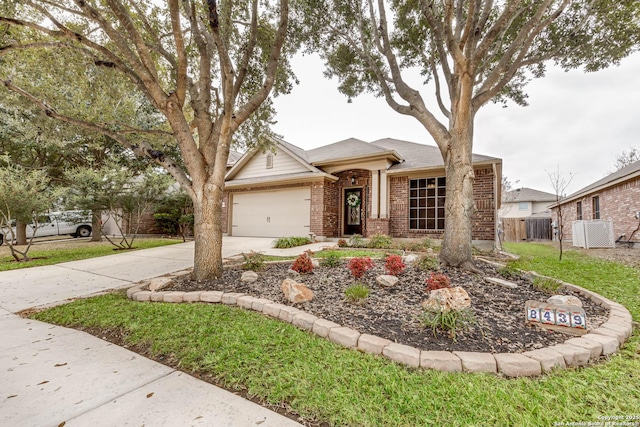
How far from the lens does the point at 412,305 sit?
2.96 meters

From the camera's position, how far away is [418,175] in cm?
965

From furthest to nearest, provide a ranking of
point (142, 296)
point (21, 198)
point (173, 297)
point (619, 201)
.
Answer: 1. point (619, 201)
2. point (21, 198)
3. point (142, 296)
4. point (173, 297)

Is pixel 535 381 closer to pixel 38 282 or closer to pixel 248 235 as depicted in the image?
pixel 38 282

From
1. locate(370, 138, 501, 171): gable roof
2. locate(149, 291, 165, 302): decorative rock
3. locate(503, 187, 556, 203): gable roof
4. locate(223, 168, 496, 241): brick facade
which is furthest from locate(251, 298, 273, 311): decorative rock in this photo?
locate(503, 187, 556, 203): gable roof

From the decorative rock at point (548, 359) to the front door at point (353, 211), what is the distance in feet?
29.6

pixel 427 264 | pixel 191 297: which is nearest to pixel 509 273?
pixel 427 264

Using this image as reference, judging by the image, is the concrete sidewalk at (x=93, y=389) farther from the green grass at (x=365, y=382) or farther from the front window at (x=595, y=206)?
the front window at (x=595, y=206)

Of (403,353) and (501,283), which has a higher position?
(501,283)

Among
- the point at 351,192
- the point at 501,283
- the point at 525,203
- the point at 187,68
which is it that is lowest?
the point at 501,283

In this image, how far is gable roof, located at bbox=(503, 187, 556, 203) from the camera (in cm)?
2543

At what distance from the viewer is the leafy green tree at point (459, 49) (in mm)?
4289

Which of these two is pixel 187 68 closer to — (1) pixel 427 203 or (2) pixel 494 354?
(2) pixel 494 354

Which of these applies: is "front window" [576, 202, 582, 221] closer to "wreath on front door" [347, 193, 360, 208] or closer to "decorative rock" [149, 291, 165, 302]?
"wreath on front door" [347, 193, 360, 208]

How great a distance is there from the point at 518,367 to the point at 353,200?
367 inches
